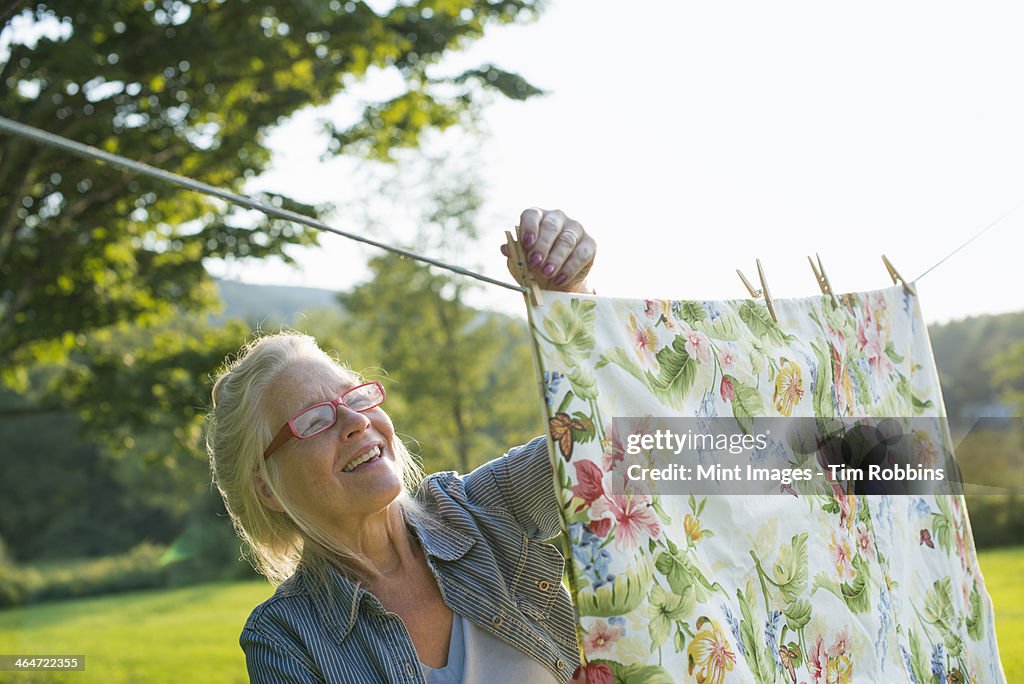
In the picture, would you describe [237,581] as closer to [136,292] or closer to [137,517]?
[137,517]

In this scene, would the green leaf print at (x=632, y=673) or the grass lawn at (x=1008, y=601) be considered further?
the grass lawn at (x=1008, y=601)

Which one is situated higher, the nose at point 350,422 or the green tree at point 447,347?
the green tree at point 447,347

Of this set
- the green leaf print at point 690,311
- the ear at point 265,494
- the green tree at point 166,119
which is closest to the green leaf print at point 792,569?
the green leaf print at point 690,311

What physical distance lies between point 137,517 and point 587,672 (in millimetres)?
36343

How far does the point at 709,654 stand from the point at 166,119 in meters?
6.72

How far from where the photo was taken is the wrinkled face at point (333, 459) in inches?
72.8

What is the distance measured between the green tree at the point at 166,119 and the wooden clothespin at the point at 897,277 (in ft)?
14.3

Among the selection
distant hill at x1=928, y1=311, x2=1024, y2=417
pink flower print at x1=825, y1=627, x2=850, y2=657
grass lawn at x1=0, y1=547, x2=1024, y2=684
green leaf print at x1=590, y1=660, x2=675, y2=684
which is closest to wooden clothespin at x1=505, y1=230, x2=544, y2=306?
green leaf print at x1=590, y1=660, x2=675, y2=684

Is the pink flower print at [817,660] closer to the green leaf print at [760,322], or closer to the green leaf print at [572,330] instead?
the green leaf print at [760,322]

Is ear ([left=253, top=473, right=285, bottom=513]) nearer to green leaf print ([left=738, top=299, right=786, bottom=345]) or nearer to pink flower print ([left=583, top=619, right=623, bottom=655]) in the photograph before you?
pink flower print ([left=583, top=619, right=623, bottom=655])

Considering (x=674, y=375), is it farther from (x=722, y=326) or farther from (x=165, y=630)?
(x=165, y=630)

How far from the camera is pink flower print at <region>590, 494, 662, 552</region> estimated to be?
151cm

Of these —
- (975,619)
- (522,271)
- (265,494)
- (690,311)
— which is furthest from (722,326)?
(265,494)

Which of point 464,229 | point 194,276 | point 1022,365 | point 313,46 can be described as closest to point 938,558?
point 313,46
